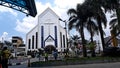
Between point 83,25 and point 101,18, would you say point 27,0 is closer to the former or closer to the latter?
point 101,18

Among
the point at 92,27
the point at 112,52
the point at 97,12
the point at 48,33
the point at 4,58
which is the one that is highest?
the point at 48,33

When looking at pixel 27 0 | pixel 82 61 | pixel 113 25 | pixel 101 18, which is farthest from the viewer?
pixel 113 25

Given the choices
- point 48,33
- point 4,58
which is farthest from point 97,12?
point 48,33

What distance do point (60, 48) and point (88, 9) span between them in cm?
7392

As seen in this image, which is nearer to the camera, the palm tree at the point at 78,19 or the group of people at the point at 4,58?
the group of people at the point at 4,58

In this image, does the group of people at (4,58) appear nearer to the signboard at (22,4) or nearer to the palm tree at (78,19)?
the signboard at (22,4)

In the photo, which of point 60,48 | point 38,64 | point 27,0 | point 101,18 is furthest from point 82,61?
point 60,48

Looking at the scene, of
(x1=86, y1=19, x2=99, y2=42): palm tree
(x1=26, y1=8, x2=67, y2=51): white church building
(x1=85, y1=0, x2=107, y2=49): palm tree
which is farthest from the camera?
(x1=26, y1=8, x2=67, y2=51): white church building

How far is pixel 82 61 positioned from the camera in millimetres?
28578

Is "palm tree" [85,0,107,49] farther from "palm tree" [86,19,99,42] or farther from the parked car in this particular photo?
the parked car

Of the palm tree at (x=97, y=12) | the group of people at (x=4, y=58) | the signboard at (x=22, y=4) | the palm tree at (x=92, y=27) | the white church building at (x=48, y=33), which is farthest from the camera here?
the white church building at (x=48, y=33)

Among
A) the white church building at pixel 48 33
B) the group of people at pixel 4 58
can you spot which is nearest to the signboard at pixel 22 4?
the group of people at pixel 4 58

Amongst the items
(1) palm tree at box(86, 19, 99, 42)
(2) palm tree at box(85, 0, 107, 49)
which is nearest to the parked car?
(2) palm tree at box(85, 0, 107, 49)

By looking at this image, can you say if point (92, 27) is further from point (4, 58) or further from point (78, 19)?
point (4, 58)
